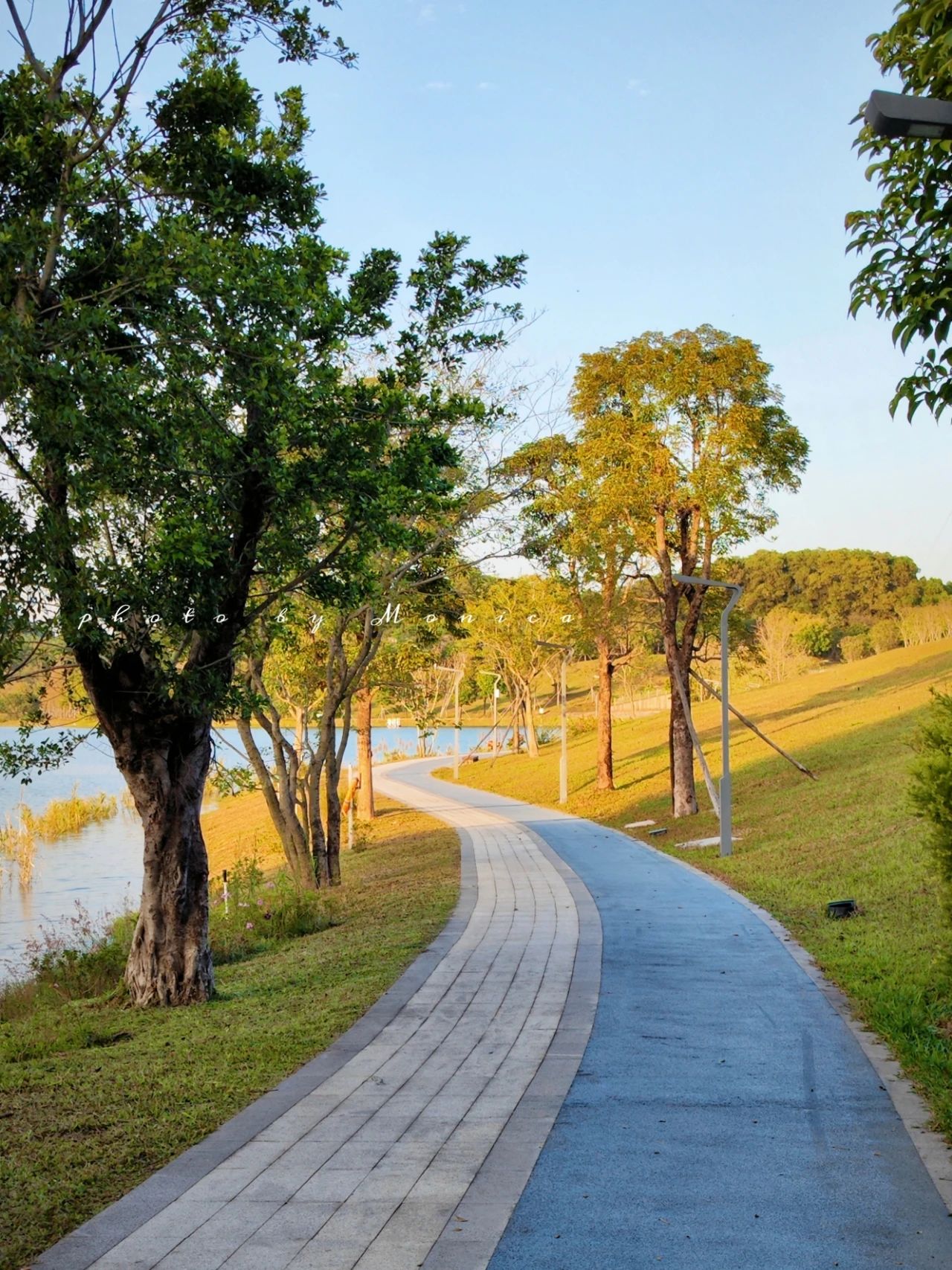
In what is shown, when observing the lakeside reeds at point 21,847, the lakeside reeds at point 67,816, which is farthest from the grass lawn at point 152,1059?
the lakeside reeds at point 67,816

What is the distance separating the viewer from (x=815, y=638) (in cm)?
8319

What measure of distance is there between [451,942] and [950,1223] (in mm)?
7637

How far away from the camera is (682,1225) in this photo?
15.6 feet

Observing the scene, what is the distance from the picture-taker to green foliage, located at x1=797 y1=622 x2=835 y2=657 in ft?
271

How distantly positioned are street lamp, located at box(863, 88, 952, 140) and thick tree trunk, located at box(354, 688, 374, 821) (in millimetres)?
27147

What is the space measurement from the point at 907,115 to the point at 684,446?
66.5 feet

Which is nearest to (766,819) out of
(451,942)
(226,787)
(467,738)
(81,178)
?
(226,787)

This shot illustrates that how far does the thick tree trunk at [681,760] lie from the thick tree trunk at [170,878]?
16151mm

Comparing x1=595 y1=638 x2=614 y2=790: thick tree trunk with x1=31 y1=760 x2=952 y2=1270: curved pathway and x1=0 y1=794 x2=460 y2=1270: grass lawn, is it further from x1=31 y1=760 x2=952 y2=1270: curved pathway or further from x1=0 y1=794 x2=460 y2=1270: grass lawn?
x1=31 y1=760 x2=952 y2=1270: curved pathway

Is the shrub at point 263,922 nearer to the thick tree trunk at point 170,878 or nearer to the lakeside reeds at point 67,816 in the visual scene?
the thick tree trunk at point 170,878

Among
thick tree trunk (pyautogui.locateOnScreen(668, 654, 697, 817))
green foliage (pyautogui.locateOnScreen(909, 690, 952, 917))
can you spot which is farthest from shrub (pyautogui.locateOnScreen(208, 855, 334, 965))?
thick tree trunk (pyautogui.locateOnScreen(668, 654, 697, 817))

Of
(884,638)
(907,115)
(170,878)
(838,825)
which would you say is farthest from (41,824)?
(884,638)

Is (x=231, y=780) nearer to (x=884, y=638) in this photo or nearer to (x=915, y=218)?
(x=915, y=218)

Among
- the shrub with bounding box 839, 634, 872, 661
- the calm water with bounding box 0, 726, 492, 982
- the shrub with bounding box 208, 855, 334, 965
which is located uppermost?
the shrub with bounding box 839, 634, 872, 661
